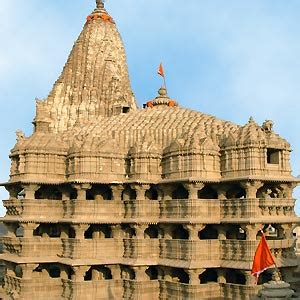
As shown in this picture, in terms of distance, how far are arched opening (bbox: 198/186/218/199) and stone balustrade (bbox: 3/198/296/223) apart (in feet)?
6.70

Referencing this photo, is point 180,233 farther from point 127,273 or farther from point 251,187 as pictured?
point 251,187

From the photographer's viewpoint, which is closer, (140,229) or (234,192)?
(140,229)

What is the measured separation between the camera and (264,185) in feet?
106

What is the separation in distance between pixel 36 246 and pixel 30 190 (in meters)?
3.49

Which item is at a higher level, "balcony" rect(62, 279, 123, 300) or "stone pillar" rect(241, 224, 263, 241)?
"stone pillar" rect(241, 224, 263, 241)

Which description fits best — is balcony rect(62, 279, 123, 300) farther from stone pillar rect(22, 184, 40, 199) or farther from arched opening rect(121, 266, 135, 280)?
stone pillar rect(22, 184, 40, 199)

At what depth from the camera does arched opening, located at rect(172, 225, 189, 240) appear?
3377cm

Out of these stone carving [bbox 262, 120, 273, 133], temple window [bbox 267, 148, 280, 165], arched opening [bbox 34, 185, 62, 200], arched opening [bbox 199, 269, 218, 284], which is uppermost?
stone carving [bbox 262, 120, 273, 133]

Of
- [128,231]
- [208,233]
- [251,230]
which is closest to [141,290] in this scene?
[128,231]

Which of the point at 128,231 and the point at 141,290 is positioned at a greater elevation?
the point at 128,231

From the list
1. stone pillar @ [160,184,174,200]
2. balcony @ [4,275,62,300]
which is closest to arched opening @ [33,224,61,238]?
balcony @ [4,275,62,300]

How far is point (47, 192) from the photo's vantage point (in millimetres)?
36406

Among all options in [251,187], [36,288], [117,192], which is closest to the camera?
[251,187]

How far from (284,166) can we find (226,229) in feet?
16.6
